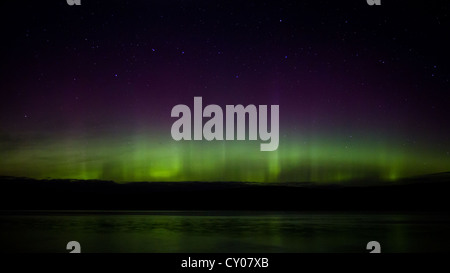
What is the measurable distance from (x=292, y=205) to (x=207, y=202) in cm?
1051

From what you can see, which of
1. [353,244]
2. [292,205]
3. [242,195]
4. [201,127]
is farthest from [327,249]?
[242,195]

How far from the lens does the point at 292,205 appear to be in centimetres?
4925

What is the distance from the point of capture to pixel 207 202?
5347cm

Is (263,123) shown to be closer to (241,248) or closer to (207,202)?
(241,248)

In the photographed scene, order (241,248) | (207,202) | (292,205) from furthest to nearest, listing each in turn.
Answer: (207,202), (292,205), (241,248)

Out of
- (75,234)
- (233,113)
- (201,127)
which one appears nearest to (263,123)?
(233,113)

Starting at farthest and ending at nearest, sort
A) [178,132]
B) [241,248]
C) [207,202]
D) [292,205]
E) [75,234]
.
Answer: [207,202]
[292,205]
[75,234]
[241,248]
[178,132]
